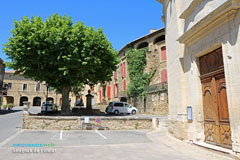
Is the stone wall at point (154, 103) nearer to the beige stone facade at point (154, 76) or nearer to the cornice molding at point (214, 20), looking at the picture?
the beige stone facade at point (154, 76)

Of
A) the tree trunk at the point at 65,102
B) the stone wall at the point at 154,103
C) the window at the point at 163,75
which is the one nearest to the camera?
the tree trunk at the point at 65,102

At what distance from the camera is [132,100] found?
82.7 feet

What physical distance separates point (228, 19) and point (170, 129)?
16.8 ft

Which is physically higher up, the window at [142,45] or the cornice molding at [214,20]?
the window at [142,45]

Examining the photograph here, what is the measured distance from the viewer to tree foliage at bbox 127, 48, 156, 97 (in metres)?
24.1

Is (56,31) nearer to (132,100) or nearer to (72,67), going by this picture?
(72,67)

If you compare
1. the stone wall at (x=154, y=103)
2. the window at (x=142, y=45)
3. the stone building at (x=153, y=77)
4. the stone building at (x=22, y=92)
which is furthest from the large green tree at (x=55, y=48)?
the stone building at (x=22, y=92)

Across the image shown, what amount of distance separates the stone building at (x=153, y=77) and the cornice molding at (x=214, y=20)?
1319cm

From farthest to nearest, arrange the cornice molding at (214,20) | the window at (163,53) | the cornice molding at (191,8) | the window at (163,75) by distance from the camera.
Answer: the window at (163,53)
the window at (163,75)
the cornice molding at (191,8)
the cornice molding at (214,20)

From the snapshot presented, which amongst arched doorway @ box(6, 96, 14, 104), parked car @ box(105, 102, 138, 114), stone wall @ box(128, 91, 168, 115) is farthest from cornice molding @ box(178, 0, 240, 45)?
arched doorway @ box(6, 96, 14, 104)

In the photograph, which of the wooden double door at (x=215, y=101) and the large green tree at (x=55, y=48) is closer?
the wooden double door at (x=215, y=101)

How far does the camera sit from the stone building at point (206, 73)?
192 inches

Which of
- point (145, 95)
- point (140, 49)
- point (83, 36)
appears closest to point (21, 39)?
point (83, 36)

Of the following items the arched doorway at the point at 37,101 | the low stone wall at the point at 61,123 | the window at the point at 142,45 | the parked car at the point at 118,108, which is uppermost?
the window at the point at 142,45
